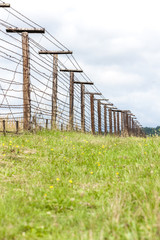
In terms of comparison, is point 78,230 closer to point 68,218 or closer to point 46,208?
point 68,218

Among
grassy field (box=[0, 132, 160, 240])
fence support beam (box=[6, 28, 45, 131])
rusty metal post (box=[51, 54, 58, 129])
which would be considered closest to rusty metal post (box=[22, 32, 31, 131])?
fence support beam (box=[6, 28, 45, 131])

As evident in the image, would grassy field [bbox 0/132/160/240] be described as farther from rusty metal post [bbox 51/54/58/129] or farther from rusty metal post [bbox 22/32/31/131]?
rusty metal post [bbox 51/54/58/129]

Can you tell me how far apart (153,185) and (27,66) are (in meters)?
8.22

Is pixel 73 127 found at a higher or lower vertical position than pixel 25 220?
higher

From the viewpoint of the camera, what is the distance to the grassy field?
9.39ft

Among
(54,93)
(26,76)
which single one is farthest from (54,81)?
(26,76)

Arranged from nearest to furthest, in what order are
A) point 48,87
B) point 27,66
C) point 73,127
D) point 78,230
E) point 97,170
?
1. point 78,230
2. point 97,170
3. point 27,66
4. point 48,87
5. point 73,127

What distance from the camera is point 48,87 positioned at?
1287 centimetres

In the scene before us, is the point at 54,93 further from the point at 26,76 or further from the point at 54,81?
the point at 26,76

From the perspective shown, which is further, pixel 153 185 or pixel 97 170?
pixel 97 170

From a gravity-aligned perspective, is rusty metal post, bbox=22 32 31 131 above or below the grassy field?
above

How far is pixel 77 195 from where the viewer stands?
13.8 feet

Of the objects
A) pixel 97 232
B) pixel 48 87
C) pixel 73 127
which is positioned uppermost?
pixel 48 87

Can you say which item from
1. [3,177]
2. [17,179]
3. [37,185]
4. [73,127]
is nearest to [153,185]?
[37,185]
